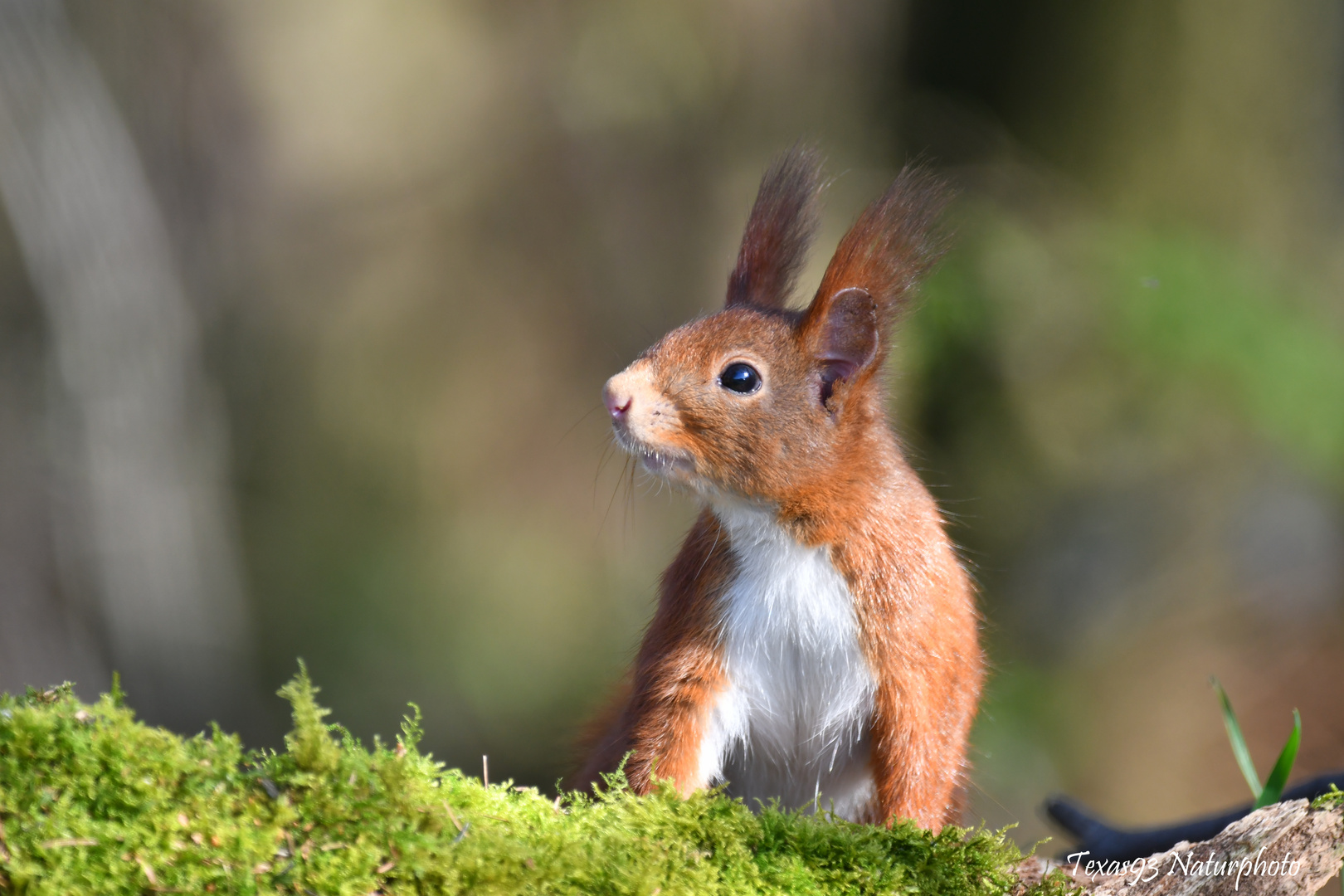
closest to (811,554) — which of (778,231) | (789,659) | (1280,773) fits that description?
(789,659)

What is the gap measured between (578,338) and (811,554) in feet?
22.2

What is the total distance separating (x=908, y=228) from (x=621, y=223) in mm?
6742

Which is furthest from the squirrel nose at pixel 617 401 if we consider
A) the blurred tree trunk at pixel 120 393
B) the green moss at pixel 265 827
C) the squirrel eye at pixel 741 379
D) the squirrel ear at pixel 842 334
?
the blurred tree trunk at pixel 120 393

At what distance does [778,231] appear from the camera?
3.26m

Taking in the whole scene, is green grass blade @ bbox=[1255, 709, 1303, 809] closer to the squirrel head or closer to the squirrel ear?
the squirrel head

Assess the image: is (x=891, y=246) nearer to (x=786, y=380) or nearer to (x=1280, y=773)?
(x=786, y=380)

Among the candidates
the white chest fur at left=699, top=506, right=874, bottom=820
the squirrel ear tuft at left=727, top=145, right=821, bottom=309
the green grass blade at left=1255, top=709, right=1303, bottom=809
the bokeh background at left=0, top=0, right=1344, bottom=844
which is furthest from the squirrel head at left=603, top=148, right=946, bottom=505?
the bokeh background at left=0, top=0, right=1344, bottom=844

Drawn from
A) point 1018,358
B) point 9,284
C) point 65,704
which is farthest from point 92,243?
point 65,704

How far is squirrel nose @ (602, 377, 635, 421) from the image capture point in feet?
9.05

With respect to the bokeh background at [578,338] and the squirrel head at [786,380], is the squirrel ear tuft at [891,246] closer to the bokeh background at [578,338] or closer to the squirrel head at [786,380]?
the squirrel head at [786,380]

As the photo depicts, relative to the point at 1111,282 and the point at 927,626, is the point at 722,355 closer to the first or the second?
the point at 927,626

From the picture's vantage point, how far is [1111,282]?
627 centimetres

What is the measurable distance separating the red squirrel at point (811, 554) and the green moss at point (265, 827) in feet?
2.67

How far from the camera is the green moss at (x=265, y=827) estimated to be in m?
1.59
